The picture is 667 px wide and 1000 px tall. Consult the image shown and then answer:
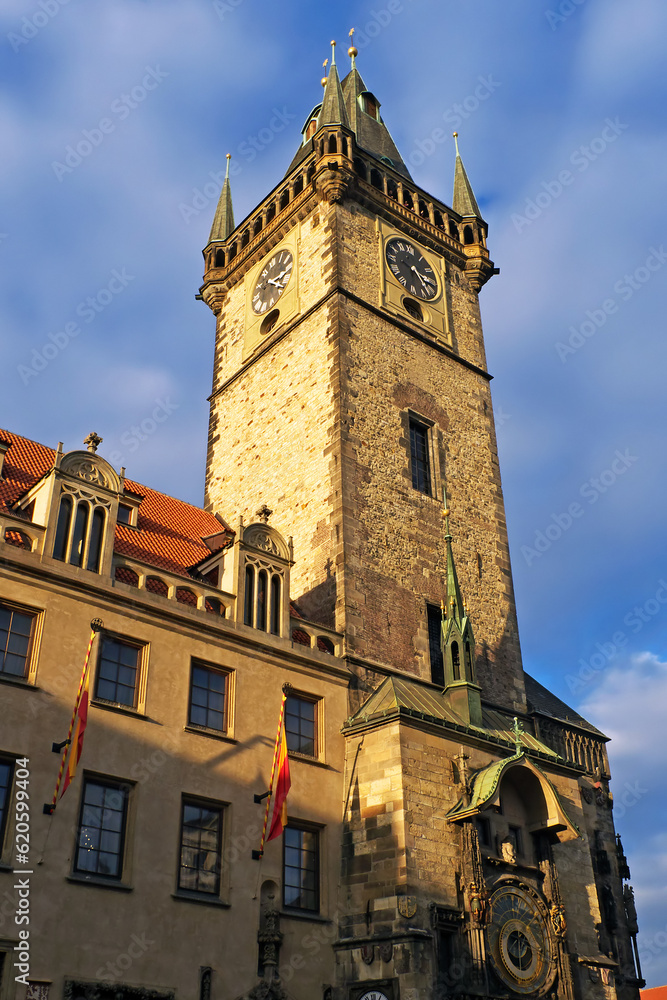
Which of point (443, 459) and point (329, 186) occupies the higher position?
point (329, 186)

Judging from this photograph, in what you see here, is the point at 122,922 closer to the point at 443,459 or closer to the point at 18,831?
the point at 18,831

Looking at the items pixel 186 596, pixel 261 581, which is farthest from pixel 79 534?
pixel 261 581

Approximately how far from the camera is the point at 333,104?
2994 cm

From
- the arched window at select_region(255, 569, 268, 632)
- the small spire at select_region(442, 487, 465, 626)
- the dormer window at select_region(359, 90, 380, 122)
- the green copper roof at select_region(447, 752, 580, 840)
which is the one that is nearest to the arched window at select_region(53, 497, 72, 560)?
the arched window at select_region(255, 569, 268, 632)

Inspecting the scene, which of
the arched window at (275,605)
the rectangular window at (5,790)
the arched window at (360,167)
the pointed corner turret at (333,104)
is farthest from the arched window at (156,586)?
the pointed corner turret at (333,104)

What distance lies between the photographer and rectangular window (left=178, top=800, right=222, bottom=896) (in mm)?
15673

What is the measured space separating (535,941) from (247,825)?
582 centimetres

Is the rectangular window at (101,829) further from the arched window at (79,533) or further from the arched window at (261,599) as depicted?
the arched window at (261,599)

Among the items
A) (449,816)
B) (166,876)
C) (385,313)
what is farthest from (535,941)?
(385,313)

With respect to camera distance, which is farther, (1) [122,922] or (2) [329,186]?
(2) [329,186]

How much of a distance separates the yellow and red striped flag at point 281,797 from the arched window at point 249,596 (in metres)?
2.89

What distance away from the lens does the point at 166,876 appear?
15219 millimetres

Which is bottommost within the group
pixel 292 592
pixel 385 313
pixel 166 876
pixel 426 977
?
pixel 426 977

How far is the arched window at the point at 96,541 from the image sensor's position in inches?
659
